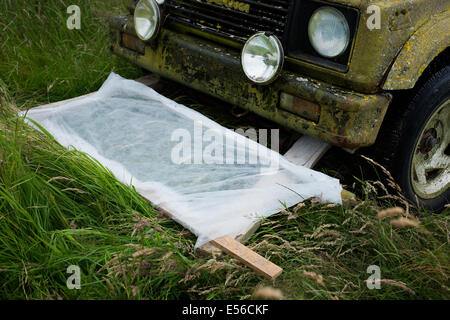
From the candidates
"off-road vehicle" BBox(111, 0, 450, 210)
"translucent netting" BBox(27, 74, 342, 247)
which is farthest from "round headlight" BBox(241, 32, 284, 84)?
"translucent netting" BBox(27, 74, 342, 247)

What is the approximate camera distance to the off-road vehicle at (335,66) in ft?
6.61

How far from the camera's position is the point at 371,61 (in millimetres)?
1997

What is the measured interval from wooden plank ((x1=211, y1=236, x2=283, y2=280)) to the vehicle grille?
3.20 ft

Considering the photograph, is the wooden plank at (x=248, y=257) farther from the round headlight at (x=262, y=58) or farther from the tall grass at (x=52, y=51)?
the tall grass at (x=52, y=51)

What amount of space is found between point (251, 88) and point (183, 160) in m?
0.50

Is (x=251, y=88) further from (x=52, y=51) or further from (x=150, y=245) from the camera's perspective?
Result: (x=52, y=51)

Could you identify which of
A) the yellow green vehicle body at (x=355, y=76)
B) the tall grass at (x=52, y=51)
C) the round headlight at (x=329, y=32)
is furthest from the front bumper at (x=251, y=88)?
the tall grass at (x=52, y=51)

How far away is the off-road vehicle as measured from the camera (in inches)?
79.4

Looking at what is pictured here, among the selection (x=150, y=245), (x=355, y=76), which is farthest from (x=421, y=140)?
(x=150, y=245)

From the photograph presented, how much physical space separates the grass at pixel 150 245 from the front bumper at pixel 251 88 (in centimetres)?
30

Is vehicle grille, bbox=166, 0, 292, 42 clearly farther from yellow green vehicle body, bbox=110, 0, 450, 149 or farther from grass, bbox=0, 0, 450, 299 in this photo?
grass, bbox=0, 0, 450, 299

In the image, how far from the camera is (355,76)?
2.04 m

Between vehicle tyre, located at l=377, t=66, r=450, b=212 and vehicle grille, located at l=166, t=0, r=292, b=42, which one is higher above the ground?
vehicle grille, located at l=166, t=0, r=292, b=42

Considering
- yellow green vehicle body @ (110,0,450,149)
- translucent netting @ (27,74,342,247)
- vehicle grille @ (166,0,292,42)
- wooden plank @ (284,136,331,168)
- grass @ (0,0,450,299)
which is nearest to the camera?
grass @ (0,0,450,299)
